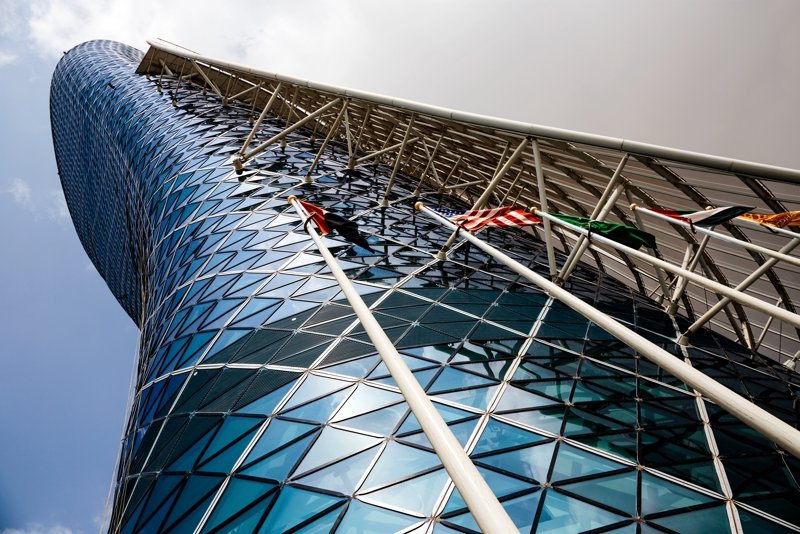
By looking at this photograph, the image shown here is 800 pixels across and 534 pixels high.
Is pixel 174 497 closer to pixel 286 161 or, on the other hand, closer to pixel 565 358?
pixel 565 358

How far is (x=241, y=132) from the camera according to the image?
139ft

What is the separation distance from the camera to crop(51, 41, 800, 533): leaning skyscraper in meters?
11.1

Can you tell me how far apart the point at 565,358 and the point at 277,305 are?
37.9 ft

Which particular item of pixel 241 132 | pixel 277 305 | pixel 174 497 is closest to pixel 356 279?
pixel 277 305

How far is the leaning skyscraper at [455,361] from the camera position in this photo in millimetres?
11070

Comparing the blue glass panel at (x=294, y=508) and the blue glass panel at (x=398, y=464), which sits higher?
the blue glass panel at (x=398, y=464)

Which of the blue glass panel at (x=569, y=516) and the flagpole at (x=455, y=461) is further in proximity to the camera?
the blue glass panel at (x=569, y=516)

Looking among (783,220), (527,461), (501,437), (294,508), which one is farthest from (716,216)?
(294,508)

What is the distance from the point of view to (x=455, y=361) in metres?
Answer: 15.3

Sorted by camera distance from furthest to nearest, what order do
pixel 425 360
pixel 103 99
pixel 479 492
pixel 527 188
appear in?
pixel 103 99
pixel 527 188
pixel 425 360
pixel 479 492

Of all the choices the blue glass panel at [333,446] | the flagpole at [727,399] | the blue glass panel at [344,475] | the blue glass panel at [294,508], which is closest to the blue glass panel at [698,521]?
the flagpole at [727,399]

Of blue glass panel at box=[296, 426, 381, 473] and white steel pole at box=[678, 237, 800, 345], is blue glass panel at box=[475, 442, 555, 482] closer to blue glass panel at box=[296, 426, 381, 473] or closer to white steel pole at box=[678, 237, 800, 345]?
blue glass panel at box=[296, 426, 381, 473]

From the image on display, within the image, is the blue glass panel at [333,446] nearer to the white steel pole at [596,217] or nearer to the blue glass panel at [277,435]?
the blue glass panel at [277,435]

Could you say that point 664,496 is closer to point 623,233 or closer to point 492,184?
point 623,233
